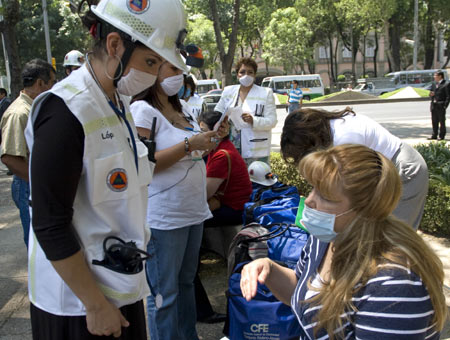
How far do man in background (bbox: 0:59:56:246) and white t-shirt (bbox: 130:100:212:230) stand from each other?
44.1 inches

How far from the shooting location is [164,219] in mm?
2549

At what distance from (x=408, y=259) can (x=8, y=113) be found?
10.7ft

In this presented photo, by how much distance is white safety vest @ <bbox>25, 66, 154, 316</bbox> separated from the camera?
142cm

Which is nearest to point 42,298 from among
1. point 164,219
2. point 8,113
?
point 164,219

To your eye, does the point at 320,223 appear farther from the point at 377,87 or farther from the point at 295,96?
the point at 377,87

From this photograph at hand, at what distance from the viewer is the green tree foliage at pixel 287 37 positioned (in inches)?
1500

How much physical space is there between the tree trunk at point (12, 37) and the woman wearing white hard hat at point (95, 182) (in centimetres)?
988

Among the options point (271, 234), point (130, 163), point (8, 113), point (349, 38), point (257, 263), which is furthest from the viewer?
point (349, 38)

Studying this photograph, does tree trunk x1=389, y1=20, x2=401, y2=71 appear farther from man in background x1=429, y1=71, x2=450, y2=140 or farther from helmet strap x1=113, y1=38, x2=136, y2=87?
helmet strap x1=113, y1=38, x2=136, y2=87

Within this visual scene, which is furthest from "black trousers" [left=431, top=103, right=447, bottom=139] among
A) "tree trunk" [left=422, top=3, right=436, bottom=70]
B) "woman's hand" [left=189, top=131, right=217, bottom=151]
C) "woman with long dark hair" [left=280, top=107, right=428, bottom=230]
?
"tree trunk" [left=422, top=3, right=436, bottom=70]

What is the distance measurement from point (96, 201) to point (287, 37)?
38897 millimetres

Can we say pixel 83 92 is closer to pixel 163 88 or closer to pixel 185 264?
pixel 163 88

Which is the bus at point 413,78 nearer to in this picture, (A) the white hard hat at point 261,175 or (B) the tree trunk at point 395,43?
(B) the tree trunk at point 395,43

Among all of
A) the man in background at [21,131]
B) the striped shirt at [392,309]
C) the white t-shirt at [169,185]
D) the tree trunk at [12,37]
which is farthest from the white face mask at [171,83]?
the tree trunk at [12,37]
